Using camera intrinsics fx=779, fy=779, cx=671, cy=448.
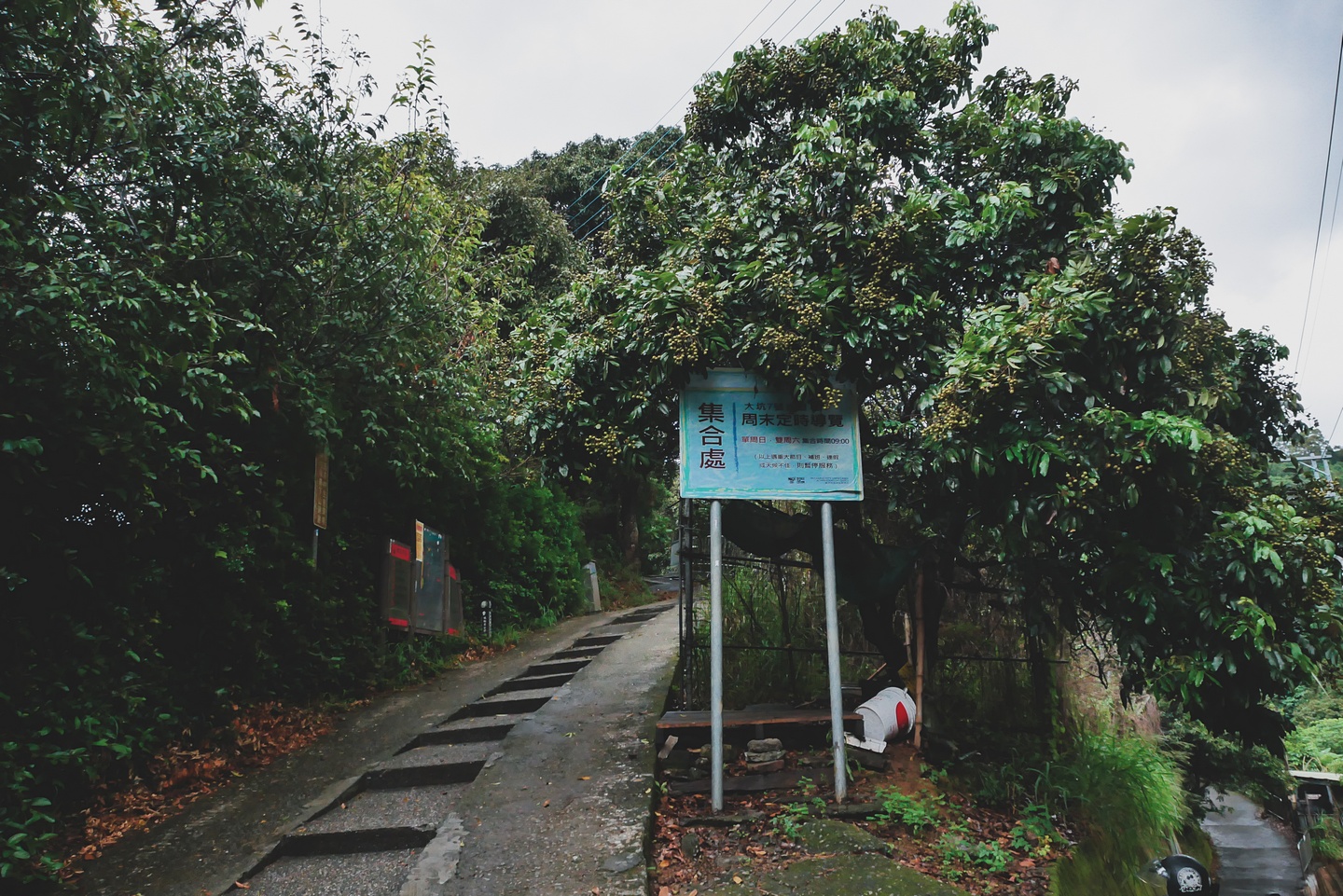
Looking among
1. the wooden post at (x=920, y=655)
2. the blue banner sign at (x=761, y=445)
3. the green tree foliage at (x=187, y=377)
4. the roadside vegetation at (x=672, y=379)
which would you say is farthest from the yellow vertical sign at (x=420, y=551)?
the wooden post at (x=920, y=655)

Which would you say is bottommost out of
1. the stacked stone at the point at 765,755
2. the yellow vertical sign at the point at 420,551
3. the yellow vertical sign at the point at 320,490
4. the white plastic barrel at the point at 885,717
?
the stacked stone at the point at 765,755

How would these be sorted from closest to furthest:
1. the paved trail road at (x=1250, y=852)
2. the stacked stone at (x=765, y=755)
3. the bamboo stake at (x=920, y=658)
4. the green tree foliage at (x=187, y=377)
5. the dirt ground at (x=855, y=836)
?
the green tree foliage at (x=187, y=377) → the dirt ground at (x=855, y=836) → the stacked stone at (x=765, y=755) → the bamboo stake at (x=920, y=658) → the paved trail road at (x=1250, y=852)

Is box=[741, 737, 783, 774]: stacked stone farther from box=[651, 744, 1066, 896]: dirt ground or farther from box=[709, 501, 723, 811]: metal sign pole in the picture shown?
box=[709, 501, 723, 811]: metal sign pole

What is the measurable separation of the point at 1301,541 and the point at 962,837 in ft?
8.63

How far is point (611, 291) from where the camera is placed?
6355mm

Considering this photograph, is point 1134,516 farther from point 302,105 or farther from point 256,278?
point 302,105

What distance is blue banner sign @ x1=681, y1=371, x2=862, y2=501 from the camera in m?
5.46

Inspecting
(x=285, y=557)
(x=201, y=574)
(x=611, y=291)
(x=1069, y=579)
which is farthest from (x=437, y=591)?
(x=1069, y=579)

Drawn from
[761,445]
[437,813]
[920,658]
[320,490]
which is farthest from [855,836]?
[320,490]

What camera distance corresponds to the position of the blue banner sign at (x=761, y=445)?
215 inches

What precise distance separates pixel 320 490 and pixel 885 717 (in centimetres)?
527

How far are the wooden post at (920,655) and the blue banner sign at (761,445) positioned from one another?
1415 mm

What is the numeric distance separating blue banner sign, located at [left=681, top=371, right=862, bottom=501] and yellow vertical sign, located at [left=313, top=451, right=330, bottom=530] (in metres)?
3.67

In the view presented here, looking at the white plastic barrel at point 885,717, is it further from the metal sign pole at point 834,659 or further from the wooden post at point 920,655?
the metal sign pole at point 834,659
